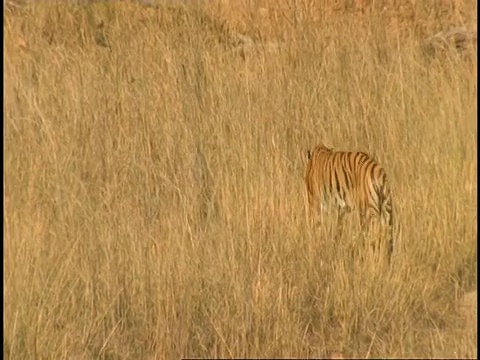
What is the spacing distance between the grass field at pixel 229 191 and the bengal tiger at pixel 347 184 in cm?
8

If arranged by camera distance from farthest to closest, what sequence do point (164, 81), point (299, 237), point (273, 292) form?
1. point (164, 81)
2. point (299, 237)
3. point (273, 292)

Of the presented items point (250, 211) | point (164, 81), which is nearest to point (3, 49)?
point (164, 81)

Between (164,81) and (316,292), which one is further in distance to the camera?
(164,81)

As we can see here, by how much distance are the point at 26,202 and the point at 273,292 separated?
130 centimetres

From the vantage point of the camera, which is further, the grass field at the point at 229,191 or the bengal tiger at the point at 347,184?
the bengal tiger at the point at 347,184

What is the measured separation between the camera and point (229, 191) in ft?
13.5

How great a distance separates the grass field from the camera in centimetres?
338

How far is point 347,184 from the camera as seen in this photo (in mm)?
4238

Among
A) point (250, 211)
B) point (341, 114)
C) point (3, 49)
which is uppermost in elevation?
point (3, 49)

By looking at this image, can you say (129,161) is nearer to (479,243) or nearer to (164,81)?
(164,81)

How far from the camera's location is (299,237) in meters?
3.70

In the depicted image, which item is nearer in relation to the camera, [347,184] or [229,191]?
[229,191]

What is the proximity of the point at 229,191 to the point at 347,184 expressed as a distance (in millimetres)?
474

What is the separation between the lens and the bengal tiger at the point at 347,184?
395 cm
